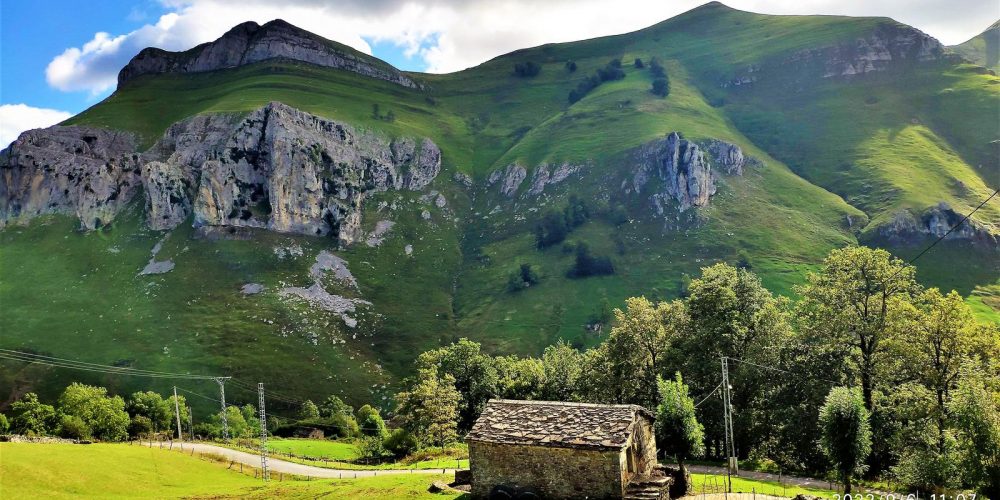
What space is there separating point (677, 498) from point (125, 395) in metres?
111

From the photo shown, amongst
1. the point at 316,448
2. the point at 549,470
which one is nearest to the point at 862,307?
the point at 549,470

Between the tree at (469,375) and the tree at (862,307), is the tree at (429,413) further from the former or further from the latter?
the tree at (862,307)

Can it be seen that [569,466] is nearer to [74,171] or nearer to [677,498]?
[677,498]

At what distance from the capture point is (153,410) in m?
104

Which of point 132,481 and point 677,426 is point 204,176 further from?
point 677,426

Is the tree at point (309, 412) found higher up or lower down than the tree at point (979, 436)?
lower down

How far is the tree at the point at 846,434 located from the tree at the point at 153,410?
100799 mm

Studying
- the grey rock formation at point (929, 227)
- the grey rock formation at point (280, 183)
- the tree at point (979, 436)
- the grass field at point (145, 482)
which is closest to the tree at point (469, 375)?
the grass field at point (145, 482)

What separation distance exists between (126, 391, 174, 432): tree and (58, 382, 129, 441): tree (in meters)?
10.6

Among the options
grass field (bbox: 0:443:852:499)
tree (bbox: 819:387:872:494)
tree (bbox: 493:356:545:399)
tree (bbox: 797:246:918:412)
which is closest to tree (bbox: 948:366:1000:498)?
tree (bbox: 819:387:872:494)

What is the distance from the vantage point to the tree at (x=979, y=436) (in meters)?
38.3

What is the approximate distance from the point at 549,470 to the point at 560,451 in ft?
4.65

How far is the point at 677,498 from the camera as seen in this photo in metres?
40.4

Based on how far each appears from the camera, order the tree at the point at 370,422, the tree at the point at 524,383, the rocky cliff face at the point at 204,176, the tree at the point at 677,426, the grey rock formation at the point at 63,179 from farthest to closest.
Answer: the grey rock formation at the point at 63,179, the rocky cliff face at the point at 204,176, the tree at the point at 370,422, the tree at the point at 524,383, the tree at the point at 677,426
